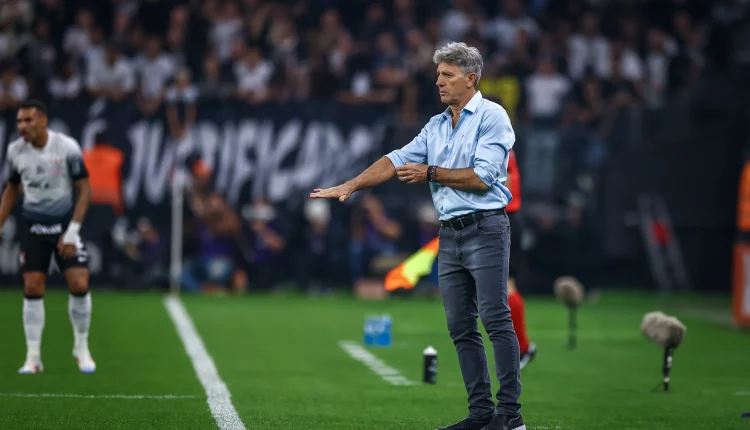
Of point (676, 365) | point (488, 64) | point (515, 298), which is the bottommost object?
point (676, 365)

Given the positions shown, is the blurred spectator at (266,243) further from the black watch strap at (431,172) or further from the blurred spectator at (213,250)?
the black watch strap at (431,172)

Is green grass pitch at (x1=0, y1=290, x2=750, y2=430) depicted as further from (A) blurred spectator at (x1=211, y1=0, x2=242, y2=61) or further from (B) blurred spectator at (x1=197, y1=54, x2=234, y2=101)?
(A) blurred spectator at (x1=211, y1=0, x2=242, y2=61)

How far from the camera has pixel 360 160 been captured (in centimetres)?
2281

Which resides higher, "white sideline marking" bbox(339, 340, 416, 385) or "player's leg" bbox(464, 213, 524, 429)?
"player's leg" bbox(464, 213, 524, 429)

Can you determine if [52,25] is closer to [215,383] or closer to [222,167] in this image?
[222,167]

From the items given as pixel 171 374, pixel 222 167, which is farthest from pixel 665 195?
pixel 171 374

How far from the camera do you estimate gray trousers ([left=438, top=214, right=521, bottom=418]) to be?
7.73 m

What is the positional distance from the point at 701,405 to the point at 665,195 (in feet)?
44.8

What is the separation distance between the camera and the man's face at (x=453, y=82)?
7.75 meters

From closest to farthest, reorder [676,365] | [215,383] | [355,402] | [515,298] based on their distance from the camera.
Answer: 1. [355,402]
2. [215,383]
3. [515,298]
4. [676,365]

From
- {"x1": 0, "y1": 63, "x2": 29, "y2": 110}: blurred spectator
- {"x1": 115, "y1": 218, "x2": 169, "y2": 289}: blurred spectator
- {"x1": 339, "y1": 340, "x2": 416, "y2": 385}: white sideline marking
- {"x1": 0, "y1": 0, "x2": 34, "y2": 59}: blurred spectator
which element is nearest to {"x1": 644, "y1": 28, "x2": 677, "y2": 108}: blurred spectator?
{"x1": 115, "y1": 218, "x2": 169, "y2": 289}: blurred spectator

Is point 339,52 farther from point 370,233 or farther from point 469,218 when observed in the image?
point 469,218

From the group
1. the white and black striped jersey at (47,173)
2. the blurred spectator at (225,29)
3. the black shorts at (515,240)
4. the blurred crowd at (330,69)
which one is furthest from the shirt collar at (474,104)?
the blurred spectator at (225,29)

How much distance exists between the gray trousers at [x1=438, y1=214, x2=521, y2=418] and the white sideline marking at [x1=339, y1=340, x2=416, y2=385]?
3415mm
